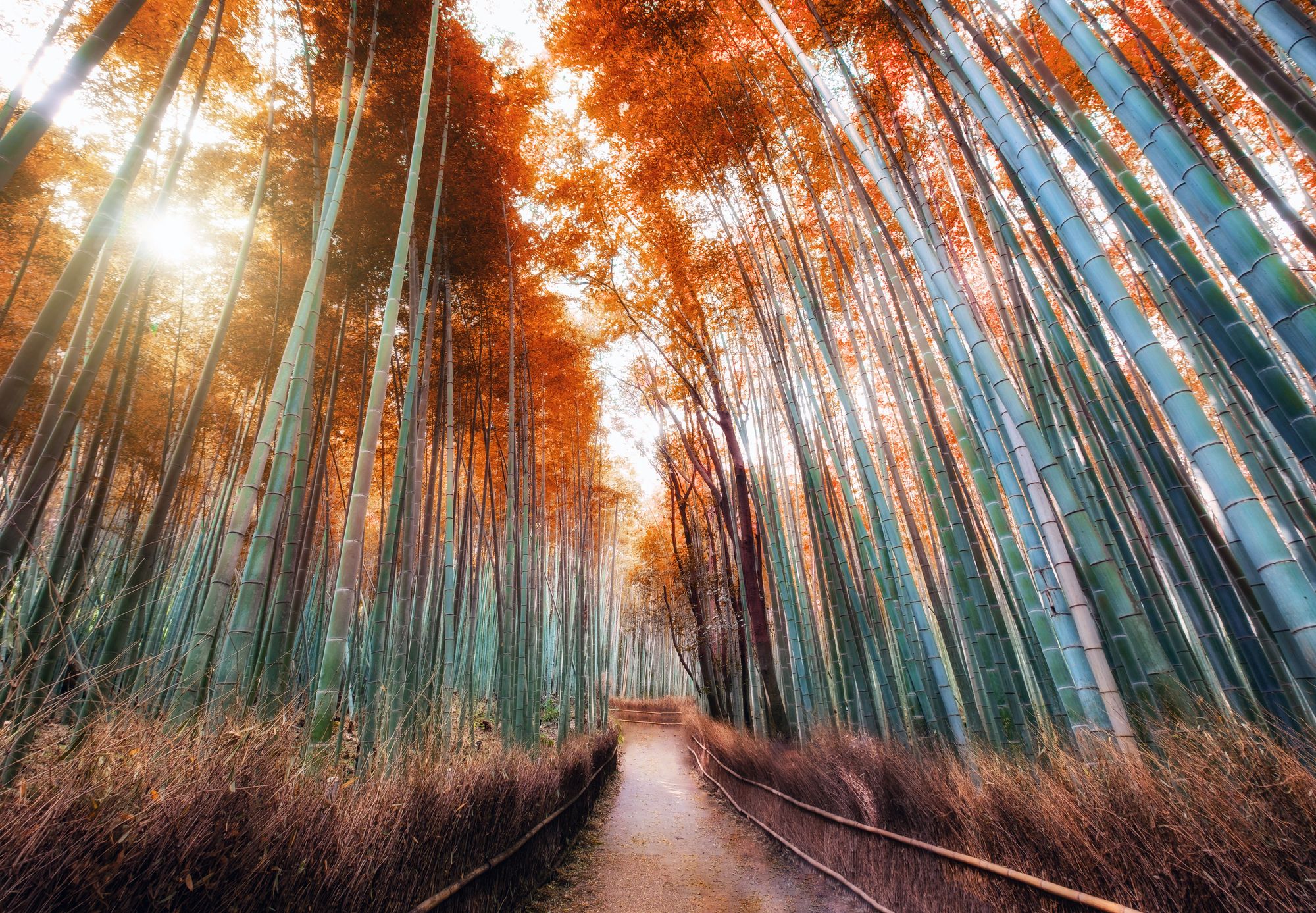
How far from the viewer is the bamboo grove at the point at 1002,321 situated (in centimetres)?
135

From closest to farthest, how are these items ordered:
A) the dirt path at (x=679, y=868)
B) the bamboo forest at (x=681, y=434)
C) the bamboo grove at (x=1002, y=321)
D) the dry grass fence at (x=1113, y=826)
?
1. the dry grass fence at (x=1113, y=826)
2. the bamboo forest at (x=681, y=434)
3. the bamboo grove at (x=1002, y=321)
4. the dirt path at (x=679, y=868)

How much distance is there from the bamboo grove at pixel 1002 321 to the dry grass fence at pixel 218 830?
6.42 ft

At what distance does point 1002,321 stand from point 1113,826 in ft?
6.06

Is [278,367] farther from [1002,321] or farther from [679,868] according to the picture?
[1002,321]

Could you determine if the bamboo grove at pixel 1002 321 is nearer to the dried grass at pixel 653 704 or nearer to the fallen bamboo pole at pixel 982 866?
the fallen bamboo pole at pixel 982 866

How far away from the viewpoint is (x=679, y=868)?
3113mm

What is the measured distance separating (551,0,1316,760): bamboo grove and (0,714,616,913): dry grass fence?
1958 millimetres

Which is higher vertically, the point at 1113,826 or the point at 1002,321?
the point at 1002,321

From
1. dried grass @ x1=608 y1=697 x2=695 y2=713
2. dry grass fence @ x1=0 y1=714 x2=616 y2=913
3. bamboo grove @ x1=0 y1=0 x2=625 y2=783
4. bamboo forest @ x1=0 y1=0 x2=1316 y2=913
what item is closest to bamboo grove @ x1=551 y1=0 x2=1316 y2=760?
bamboo forest @ x1=0 y1=0 x2=1316 y2=913

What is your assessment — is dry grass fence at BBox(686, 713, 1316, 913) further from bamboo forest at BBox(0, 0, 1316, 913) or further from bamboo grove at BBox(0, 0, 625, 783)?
bamboo grove at BBox(0, 0, 625, 783)

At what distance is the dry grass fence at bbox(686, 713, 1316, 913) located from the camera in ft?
3.10

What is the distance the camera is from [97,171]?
11.4ft

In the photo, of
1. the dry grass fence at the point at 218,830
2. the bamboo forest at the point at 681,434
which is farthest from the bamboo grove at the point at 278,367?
the dry grass fence at the point at 218,830

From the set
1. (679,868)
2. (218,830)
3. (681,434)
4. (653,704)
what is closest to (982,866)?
(218,830)
